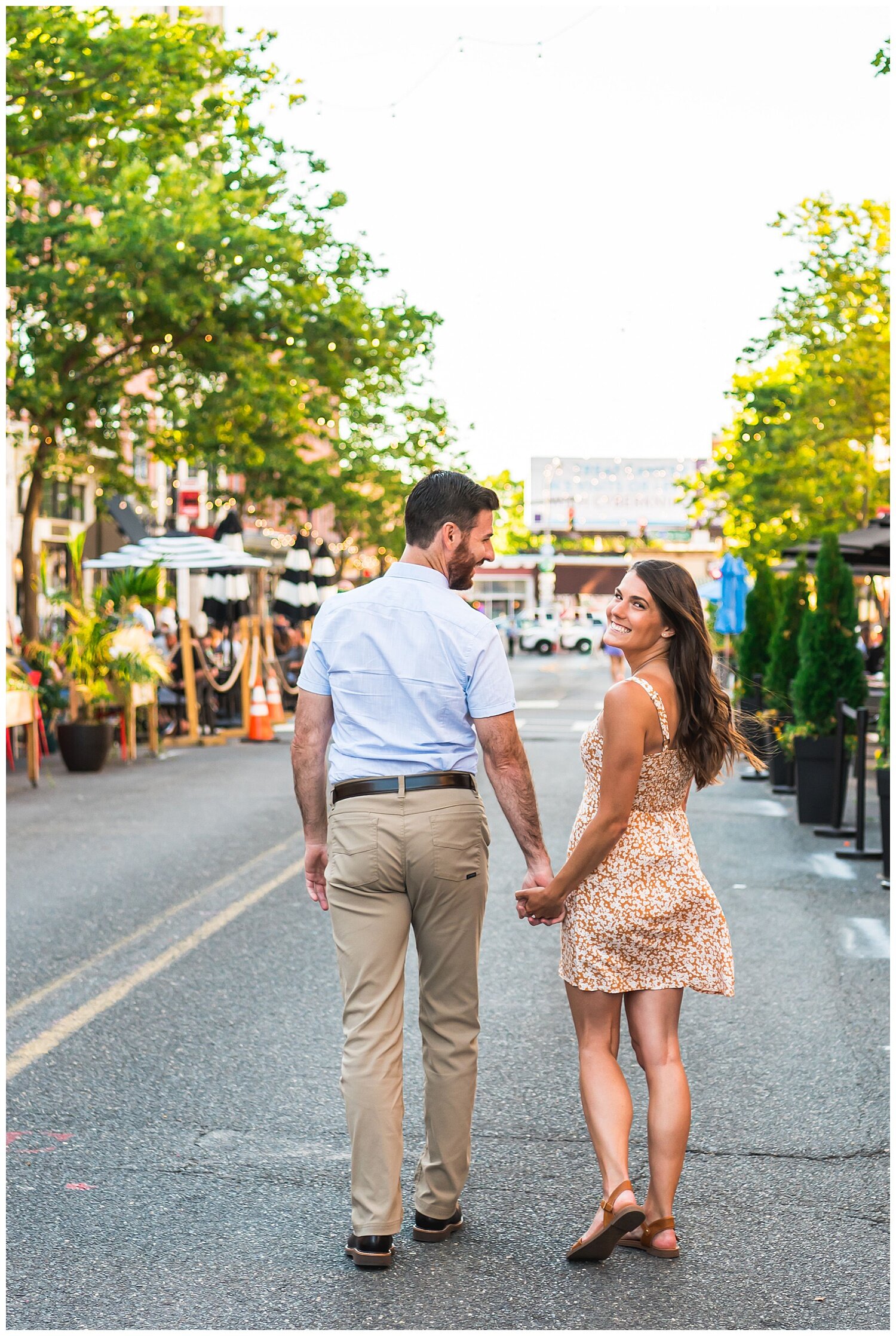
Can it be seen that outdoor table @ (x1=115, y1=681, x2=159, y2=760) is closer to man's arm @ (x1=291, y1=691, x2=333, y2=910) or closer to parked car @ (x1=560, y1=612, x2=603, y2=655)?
man's arm @ (x1=291, y1=691, x2=333, y2=910)

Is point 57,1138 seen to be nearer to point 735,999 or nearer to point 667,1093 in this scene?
point 667,1093

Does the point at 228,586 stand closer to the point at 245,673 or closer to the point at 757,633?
the point at 245,673

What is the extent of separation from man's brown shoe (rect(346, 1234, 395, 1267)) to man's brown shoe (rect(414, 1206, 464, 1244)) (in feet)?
0.63

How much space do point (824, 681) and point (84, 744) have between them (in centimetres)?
804

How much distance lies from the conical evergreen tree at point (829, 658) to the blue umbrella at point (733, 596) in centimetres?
1037

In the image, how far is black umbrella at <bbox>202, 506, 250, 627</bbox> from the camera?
22234mm

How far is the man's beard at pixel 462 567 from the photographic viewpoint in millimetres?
4160

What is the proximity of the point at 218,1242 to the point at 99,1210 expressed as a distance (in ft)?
1.41

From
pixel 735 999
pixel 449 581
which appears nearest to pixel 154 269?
pixel 735 999

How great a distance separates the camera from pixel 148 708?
62.9 feet

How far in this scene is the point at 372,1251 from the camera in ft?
12.9

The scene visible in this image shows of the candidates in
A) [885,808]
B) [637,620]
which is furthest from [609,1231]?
[885,808]

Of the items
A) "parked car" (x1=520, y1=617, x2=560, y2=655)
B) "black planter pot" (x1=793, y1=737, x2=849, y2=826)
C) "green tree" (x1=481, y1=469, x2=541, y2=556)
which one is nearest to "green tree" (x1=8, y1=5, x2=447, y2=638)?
"black planter pot" (x1=793, y1=737, x2=849, y2=826)

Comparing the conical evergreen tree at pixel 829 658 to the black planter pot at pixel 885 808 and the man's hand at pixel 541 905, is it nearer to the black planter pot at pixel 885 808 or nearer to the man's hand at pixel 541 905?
the black planter pot at pixel 885 808
